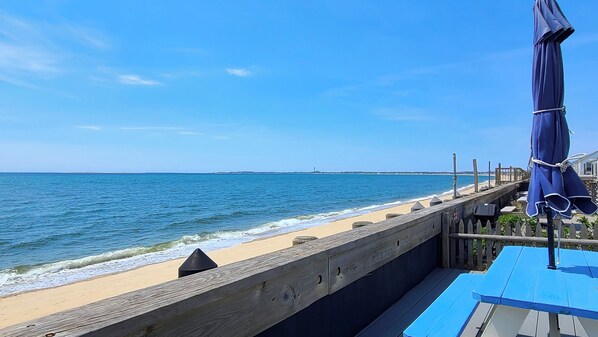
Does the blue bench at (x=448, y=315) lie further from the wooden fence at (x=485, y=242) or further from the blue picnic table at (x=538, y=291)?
the wooden fence at (x=485, y=242)

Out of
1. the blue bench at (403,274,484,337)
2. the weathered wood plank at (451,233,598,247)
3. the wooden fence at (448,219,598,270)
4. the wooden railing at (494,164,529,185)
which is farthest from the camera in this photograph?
the wooden railing at (494,164,529,185)

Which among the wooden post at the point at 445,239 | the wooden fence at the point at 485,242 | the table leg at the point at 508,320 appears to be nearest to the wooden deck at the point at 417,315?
the table leg at the point at 508,320

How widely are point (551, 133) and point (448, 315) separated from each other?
1.61 metres

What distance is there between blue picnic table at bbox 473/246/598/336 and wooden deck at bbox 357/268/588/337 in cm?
36

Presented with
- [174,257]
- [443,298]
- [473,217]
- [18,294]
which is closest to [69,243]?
[174,257]

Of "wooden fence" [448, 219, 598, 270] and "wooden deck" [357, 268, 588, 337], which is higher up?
"wooden fence" [448, 219, 598, 270]

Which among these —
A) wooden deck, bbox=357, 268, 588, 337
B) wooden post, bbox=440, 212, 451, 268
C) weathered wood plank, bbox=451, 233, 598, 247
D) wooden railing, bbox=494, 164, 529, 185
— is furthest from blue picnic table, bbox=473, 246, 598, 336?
wooden railing, bbox=494, 164, 529, 185

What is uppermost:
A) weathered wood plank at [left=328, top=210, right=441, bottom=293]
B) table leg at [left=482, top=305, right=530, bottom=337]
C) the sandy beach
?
weathered wood plank at [left=328, top=210, right=441, bottom=293]

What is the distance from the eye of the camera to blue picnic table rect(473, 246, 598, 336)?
7.27 feet

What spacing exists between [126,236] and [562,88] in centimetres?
2019

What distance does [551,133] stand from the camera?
9.57ft

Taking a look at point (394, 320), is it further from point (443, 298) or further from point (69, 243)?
point (69, 243)

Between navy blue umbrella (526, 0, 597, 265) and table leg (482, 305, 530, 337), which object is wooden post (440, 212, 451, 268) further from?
table leg (482, 305, 530, 337)

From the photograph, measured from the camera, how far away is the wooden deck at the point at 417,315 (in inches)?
124
